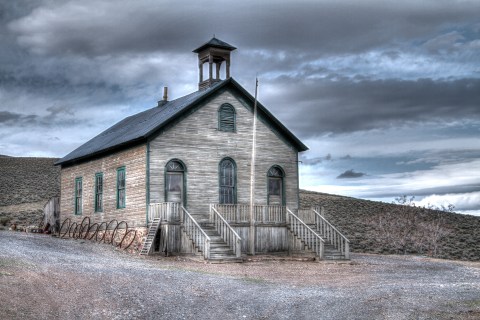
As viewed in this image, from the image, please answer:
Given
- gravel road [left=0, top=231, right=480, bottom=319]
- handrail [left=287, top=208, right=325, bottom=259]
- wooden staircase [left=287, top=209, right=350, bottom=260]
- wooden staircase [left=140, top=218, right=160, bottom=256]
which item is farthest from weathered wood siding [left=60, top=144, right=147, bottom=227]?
wooden staircase [left=287, top=209, right=350, bottom=260]

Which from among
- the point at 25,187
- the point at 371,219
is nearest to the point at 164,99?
the point at 371,219

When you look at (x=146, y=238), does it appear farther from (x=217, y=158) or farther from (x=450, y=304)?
(x=450, y=304)

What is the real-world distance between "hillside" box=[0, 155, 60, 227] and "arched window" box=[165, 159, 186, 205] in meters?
19.0

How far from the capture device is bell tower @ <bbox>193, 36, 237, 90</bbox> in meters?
31.0

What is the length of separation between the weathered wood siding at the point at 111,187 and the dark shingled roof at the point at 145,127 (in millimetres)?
544

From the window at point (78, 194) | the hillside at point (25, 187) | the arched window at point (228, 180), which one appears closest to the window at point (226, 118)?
the arched window at point (228, 180)

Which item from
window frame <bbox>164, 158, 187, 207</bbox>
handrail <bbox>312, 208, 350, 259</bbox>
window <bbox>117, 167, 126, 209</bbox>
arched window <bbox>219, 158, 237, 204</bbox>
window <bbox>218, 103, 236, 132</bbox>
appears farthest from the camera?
window <bbox>218, 103, 236, 132</bbox>

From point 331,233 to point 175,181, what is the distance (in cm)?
733

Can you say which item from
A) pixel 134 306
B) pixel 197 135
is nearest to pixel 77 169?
pixel 197 135

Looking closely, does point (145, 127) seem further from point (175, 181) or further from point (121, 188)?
point (121, 188)

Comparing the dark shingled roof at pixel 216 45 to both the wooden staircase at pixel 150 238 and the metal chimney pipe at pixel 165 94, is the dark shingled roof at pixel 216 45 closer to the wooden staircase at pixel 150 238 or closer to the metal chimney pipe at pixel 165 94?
the metal chimney pipe at pixel 165 94

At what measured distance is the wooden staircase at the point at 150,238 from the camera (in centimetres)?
2575

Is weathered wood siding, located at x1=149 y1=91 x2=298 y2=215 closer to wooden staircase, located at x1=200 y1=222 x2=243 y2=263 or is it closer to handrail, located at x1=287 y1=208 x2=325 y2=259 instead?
handrail, located at x1=287 y1=208 x2=325 y2=259

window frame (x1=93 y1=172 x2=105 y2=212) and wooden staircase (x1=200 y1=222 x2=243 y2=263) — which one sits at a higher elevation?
window frame (x1=93 y1=172 x2=105 y2=212)
